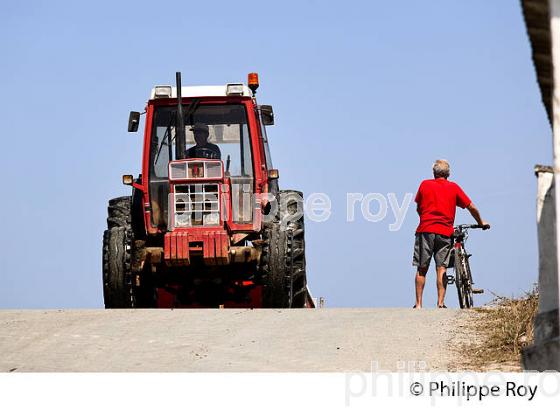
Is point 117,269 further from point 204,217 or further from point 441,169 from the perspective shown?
point 441,169

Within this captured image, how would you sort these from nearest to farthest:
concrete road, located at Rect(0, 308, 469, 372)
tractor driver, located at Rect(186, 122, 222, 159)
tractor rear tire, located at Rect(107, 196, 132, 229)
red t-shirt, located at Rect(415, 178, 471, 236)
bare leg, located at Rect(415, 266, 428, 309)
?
1. concrete road, located at Rect(0, 308, 469, 372)
2. red t-shirt, located at Rect(415, 178, 471, 236)
3. bare leg, located at Rect(415, 266, 428, 309)
4. tractor driver, located at Rect(186, 122, 222, 159)
5. tractor rear tire, located at Rect(107, 196, 132, 229)

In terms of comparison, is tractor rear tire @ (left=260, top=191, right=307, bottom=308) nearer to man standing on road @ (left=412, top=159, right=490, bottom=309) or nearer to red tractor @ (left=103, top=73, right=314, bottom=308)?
red tractor @ (left=103, top=73, right=314, bottom=308)

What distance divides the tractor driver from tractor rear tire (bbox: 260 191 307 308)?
1.15m

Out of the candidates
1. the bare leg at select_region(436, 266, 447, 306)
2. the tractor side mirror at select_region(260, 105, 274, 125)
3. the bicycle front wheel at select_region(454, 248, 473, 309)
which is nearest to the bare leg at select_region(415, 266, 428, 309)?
the bare leg at select_region(436, 266, 447, 306)

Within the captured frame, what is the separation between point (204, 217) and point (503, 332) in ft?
17.2

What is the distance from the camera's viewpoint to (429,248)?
16031 millimetres

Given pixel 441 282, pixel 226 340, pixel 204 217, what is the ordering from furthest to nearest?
1. pixel 204 217
2. pixel 441 282
3. pixel 226 340

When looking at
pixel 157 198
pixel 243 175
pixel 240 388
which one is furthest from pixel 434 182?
pixel 240 388

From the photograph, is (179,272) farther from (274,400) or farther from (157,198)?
(274,400)

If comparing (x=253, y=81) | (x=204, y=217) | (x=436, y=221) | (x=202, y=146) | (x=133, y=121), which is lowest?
(x=436, y=221)

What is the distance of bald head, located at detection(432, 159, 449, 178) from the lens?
52.5 ft

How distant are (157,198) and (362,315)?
3.70 m

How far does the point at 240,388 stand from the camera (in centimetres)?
838

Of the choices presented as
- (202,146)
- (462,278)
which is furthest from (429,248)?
(202,146)
